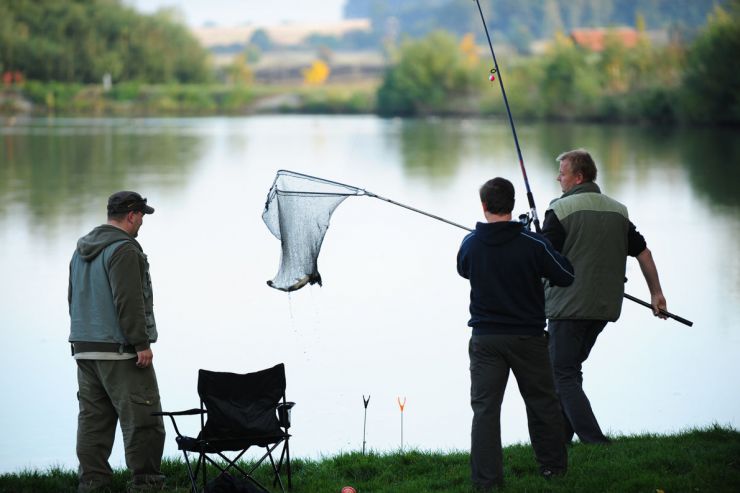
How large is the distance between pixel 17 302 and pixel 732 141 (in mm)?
29782

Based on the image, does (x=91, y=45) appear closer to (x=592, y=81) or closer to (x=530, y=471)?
(x=592, y=81)

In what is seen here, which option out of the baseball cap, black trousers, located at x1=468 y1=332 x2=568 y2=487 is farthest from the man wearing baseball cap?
black trousers, located at x1=468 y1=332 x2=568 y2=487

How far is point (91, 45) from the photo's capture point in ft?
341

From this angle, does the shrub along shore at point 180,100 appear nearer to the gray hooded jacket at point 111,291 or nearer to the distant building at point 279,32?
the distant building at point 279,32

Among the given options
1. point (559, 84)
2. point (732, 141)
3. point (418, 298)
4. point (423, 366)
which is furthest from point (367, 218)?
point (559, 84)

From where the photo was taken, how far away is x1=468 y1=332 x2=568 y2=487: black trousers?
484cm

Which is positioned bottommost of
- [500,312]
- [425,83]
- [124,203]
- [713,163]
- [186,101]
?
[500,312]

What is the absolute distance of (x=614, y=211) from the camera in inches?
221

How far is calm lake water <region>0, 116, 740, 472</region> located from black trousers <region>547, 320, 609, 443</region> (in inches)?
38.1

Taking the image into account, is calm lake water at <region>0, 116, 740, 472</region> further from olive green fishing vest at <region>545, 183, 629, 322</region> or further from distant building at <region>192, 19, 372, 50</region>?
distant building at <region>192, 19, 372, 50</region>

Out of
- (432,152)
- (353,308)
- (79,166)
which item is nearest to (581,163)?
(353,308)

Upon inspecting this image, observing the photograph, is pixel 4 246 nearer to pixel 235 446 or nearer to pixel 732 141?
pixel 235 446

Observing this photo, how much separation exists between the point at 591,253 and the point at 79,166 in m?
23.3

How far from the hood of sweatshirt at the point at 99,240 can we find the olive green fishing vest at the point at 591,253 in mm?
2050
